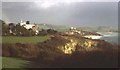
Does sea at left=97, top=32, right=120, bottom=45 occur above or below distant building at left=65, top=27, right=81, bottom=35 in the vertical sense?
below

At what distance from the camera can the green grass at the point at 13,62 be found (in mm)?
6176

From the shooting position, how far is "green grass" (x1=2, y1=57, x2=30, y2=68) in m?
6.18

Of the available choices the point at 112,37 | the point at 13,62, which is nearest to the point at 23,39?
the point at 13,62

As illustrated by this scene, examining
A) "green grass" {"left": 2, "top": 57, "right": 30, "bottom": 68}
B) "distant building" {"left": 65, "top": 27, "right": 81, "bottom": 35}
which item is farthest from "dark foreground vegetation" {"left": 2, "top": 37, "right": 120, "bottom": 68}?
"distant building" {"left": 65, "top": 27, "right": 81, "bottom": 35}

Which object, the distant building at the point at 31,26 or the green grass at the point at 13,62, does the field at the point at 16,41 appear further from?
the distant building at the point at 31,26

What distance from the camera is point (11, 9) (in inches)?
245

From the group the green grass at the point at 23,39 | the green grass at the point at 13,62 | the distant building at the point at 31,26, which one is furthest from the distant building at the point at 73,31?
the green grass at the point at 13,62

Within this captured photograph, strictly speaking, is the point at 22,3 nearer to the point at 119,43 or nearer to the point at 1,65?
the point at 1,65

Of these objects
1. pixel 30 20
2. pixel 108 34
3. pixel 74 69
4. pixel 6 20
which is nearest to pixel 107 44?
pixel 108 34

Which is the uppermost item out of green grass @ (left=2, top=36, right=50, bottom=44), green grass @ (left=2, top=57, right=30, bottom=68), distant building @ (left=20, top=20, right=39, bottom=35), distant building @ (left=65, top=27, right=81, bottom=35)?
distant building @ (left=20, top=20, right=39, bottom=35)

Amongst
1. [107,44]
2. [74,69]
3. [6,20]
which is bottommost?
[74,69]

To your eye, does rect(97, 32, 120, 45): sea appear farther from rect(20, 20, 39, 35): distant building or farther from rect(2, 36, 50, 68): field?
rect(20, 20, 39, 35): distant building

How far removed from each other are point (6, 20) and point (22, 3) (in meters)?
0.40

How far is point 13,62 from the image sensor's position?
6.19 m
